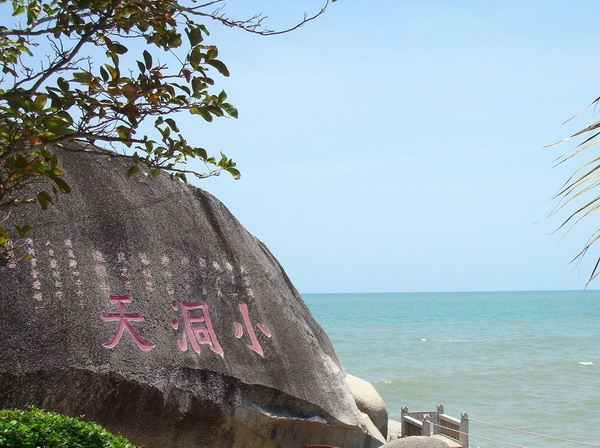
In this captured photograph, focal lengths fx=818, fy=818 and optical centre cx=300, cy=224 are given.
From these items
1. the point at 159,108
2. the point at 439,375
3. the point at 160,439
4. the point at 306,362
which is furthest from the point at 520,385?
the point at 159,108

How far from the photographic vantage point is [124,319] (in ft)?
20.1

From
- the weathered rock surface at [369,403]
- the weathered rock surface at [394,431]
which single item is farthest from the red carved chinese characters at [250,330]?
the weathered rock surface at [394,431]

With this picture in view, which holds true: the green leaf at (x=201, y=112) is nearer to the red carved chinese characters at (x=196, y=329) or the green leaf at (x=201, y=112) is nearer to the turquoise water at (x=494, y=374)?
the red carved chinese characters at (x=196, y=329)

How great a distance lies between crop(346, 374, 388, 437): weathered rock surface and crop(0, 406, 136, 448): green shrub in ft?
16.8

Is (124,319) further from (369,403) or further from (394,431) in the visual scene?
(394,431)

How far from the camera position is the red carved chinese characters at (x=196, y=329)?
6.35 meters

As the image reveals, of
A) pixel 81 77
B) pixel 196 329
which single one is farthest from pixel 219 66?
pixel 196 329

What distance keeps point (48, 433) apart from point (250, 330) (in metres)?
2.79

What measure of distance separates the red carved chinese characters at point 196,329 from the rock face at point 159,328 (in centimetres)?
1

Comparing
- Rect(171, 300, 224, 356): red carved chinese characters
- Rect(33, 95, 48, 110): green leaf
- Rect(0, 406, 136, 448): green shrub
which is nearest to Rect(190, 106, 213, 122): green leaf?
Rect(33, 95, 48, 110): green leaf

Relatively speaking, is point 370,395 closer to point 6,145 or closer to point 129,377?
point 129,377

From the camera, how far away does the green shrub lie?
4.07m

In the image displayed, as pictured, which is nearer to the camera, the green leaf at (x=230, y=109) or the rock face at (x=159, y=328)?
the green leaf at (x=230, y=109)

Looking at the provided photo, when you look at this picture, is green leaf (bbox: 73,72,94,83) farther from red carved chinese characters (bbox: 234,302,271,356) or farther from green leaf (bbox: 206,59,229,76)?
red carved chinese characters (bbox: 234,302,271,356)
